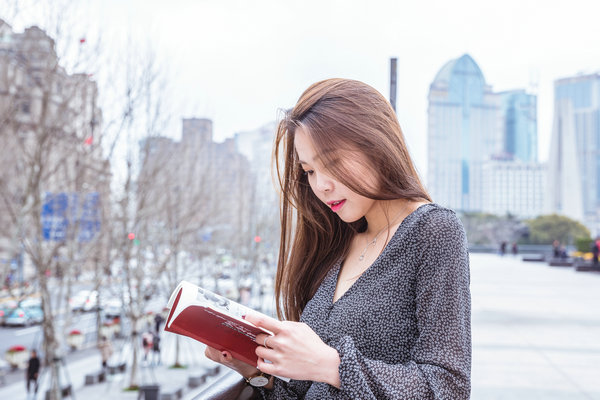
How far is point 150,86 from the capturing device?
8.27 metres

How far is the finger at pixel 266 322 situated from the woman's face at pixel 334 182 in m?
0.29

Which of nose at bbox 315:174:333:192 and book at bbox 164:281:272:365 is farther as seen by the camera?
nose at bbox 315:174:333:192

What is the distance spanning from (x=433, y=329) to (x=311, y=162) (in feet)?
1.25

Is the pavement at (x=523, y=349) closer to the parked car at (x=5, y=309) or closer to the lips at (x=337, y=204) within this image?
the lips at (x=337, y=204)

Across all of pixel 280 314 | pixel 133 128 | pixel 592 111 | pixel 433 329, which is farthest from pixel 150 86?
pixel 592 111

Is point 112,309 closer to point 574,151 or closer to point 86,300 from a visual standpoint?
point 86,300

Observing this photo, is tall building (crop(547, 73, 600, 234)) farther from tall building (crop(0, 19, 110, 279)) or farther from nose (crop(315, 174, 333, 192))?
nose (crop(315, 174, 333, 192))

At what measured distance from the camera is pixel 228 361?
1143 mm

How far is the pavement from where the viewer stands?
4.05m

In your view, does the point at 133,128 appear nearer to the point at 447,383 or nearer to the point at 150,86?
the point at 150,86

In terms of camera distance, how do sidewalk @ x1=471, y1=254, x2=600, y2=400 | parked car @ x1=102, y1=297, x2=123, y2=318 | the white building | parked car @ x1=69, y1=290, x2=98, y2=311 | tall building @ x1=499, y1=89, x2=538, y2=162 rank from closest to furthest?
sidewalk @ x1=471, y1=254, x2=600, y2=400, parked car @ x1=69, y1=290, x2=98, y2=311, parked car @ x1=102, y1=297, x2=123, y2=318, tall building @ x1=499, y1=89, x2=538, y2=162, the white building

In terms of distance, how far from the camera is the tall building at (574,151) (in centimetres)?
3775

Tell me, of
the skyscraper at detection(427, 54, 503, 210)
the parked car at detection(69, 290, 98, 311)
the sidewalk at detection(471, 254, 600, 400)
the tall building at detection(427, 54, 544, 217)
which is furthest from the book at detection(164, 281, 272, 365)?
the tall building at detection(427, 54, 544, 217)

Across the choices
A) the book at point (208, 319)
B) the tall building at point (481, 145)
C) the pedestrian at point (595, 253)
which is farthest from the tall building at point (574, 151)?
the book at point (208, 319)
